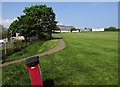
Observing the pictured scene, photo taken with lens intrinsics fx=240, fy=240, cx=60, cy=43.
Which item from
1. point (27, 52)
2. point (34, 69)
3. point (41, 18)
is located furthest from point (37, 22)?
point (34, 69)

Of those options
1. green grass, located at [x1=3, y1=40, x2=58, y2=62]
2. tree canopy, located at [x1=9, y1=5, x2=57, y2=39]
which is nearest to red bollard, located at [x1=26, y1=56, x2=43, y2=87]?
green grass, located at [x1=3, y1=40, x2=58, y2=62]

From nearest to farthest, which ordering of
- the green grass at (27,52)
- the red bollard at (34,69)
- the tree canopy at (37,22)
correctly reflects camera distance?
the red bollard at (34,69)
the green grass at (27,52)
the tree canopy at (37,22)

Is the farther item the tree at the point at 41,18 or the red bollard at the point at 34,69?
the tree at the point at 41,18

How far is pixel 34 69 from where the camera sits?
270 inches

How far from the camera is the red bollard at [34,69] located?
22.2ft

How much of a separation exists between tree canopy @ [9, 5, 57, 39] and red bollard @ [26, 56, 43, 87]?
40056 millimetres

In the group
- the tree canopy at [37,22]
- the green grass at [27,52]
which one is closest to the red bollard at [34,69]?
the green grass at [27,52]

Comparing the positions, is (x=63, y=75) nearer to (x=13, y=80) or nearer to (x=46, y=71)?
(x=46, y=71)

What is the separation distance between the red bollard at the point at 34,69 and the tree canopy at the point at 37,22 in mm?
40056

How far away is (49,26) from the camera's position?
49844 mm

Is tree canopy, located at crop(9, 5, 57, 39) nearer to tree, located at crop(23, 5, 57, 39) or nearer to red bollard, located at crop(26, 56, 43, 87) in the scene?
tree, located at crop(23, 5, 57, 39)

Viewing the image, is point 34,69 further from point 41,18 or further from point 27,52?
point 41,18

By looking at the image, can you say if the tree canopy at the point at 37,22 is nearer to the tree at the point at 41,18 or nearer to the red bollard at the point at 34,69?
the tree at the point at 41,18

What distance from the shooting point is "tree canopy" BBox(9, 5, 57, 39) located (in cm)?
4719
